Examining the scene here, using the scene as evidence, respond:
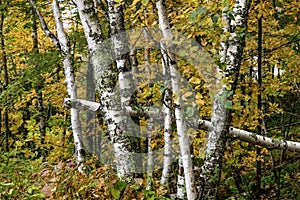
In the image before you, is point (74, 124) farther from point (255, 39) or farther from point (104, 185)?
point (255, 39)

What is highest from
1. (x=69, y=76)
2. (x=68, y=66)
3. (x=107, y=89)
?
(x=68, y=66)

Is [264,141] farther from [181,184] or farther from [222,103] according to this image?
[222,103]

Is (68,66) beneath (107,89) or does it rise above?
above

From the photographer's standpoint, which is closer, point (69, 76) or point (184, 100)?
point (184, 100)

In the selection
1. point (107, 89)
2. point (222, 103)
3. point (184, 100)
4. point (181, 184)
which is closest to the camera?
point (222, 103)

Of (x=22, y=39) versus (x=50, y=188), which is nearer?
(x=50, y=188)

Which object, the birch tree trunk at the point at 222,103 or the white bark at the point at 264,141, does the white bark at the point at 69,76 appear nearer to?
the white bark at the point at 264,141

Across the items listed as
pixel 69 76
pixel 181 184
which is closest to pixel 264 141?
pixel 181 184

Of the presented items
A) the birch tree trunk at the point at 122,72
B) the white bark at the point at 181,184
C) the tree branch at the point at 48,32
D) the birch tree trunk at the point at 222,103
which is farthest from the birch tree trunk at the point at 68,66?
the birch tree trunk at the point at 222,103

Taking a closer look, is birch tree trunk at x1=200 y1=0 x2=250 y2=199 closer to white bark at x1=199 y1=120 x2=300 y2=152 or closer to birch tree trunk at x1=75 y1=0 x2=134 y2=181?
white bark at x1=199 y1=120 x2=300 y2=152

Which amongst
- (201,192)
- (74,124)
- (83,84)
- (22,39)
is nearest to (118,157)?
(201,192)

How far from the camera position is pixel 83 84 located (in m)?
9.34

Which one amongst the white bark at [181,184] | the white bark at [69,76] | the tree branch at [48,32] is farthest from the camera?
the white bark at [69,76]

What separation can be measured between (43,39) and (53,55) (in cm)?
467
